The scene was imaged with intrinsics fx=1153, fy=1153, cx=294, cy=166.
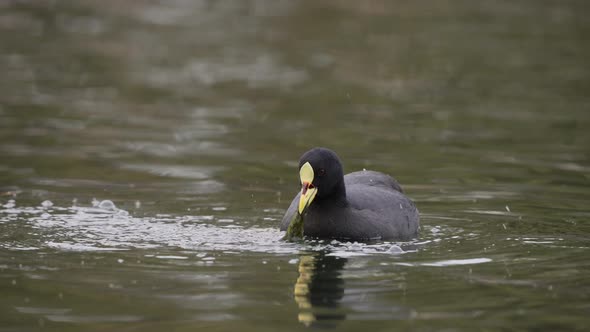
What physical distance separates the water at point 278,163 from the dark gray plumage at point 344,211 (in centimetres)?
18

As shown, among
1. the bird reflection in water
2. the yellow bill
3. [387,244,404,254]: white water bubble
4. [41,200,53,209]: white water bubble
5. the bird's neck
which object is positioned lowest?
[387,244,404,254]: white water bubble

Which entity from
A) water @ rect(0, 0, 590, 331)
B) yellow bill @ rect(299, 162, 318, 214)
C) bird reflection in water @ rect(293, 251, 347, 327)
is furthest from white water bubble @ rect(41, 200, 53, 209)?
bird reflection in water @ rect(293, 251, 347, 327)

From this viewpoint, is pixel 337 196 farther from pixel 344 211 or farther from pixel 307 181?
pixel 307 181

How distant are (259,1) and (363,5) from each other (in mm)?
3777

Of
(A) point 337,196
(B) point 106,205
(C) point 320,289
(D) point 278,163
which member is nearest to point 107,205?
(B) point 106,205

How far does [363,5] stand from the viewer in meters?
33.1

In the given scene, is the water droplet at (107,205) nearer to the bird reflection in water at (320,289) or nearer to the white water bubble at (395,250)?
the bird reflection in water at (320,289)

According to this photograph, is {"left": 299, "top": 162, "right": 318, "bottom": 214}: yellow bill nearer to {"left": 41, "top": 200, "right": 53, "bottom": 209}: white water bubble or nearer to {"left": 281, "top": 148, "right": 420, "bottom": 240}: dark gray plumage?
{"left": 281, "top": 148, "right": 420, "bottom": 240}: dark gray plumage

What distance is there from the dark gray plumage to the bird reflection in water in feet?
1.70

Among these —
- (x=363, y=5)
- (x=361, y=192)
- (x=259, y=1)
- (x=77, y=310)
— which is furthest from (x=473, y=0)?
(x=77, y=310)

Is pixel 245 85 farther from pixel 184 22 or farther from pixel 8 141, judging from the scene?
pixel 184 22

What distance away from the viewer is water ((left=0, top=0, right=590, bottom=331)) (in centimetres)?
802

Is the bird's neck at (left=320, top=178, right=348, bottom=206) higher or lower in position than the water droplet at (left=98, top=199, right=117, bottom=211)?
higher

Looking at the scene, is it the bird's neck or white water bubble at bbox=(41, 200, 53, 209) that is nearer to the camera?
the bird's neck
